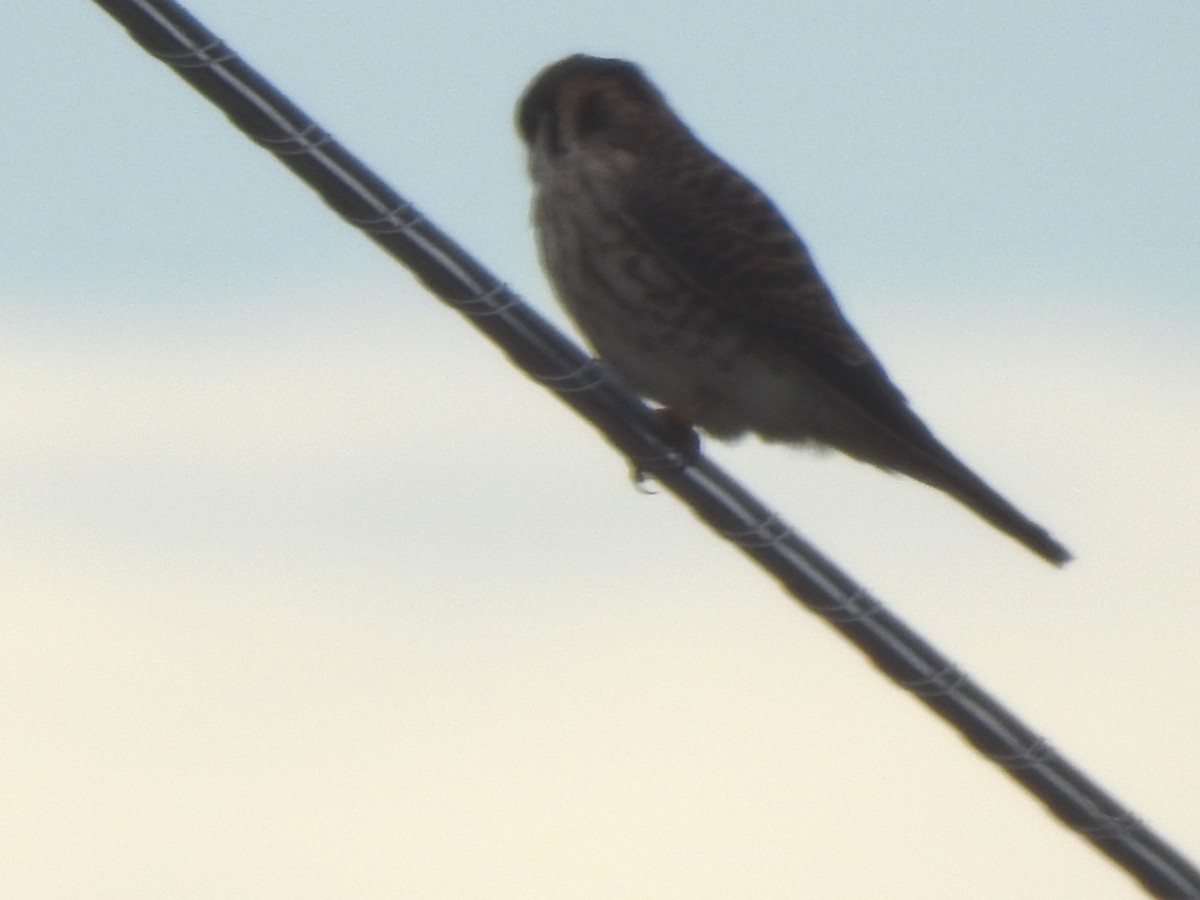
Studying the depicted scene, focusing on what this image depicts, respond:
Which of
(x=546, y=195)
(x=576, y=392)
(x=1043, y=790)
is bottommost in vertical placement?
(x=1043, y=790)

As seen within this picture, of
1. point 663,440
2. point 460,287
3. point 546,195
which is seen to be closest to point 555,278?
point 546,195

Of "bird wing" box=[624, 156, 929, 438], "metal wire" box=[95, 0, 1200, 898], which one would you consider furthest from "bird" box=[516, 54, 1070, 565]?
"metal wire" box=[95, 0, 1200, 898]

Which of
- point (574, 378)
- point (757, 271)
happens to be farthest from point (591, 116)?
point (574, 378)

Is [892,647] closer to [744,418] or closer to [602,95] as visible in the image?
[744,418]

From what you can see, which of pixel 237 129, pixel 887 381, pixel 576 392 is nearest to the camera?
pixel 237 129

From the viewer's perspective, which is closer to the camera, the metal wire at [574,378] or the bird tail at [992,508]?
the metal wire at [574,378]

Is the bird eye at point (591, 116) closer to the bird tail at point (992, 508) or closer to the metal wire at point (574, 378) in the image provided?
the bird tail at point (992, 508)

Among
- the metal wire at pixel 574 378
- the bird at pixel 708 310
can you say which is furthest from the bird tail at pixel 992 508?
the metal wire at pixel 574 378
